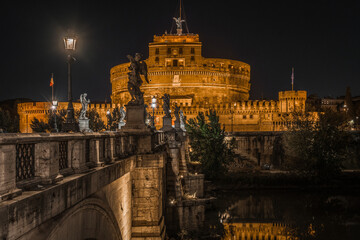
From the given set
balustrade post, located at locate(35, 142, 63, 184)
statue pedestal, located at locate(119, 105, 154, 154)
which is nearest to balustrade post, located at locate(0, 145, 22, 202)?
balustrade post, located at locate(35, 142, 63, 184)

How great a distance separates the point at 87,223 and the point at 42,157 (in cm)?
199

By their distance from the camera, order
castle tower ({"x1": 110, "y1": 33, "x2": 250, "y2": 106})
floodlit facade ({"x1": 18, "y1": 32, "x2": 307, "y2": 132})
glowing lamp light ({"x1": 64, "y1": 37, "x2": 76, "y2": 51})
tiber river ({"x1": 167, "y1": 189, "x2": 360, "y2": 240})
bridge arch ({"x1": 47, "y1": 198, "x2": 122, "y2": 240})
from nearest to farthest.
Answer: bridge arch ({"x1": 47, "y1": 198, "x2": 122, "y2": 240}) → glowing lamp light ({"x1": 64, "y1": 37, "x2": 76, "y2": 51}) → tiber river ({"x1": 167, "y1": 189, "x2": 360, "y2": 240}) → floodlit facade ({"x1": 18, "y1": 32, "x2": 307, "y2": 132}) → castle tower ({"x1": 110, "y1": 33, "x2": 250, "y2": 106})

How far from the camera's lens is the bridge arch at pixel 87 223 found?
189 inches

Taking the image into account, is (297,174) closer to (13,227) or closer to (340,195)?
(340,195)

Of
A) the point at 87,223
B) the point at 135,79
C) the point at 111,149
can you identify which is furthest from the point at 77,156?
the point at 135,79

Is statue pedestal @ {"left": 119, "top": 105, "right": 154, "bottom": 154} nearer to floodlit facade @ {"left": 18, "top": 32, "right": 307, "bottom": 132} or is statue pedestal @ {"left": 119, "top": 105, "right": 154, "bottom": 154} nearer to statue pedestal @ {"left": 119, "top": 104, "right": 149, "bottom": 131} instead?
statue pedestal @ {"left": 119, "top": 104, "right": 149, "bottom": 131}

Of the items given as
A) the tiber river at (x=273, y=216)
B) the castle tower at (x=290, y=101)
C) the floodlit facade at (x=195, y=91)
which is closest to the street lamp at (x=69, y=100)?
the tiber river at (x=273, y=216)

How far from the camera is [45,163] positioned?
447 cm

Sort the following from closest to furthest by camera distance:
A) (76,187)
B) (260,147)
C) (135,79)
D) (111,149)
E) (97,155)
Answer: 1. (76,187)
2. (97,155)
3. (111,149)
4. (135,79)
5. (260,147)

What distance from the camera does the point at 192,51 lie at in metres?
72.5

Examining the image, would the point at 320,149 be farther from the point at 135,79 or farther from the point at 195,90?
the point at 195,90

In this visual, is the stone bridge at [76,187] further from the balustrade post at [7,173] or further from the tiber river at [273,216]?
the tiber river at [273,216]

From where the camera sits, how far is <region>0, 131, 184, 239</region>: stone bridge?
3.58 m

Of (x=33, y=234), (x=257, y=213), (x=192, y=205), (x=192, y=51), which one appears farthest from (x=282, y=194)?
(x=192, y=51)
